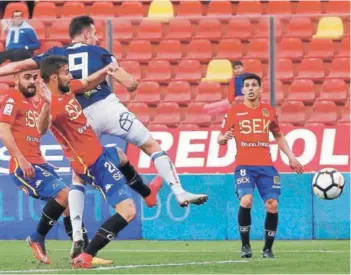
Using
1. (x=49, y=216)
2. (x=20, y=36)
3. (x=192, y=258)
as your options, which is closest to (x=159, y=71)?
(x=20, y=36)

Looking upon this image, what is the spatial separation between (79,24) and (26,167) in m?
1.43

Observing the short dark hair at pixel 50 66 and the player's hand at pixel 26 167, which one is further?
the player's hand at pixel 26 167

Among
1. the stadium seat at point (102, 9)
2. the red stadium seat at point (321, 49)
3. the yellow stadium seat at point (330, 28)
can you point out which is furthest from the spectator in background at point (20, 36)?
the yellow stadium seat at point (330, 28)

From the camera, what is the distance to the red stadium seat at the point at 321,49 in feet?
63.7

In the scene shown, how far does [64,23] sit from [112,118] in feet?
28.3

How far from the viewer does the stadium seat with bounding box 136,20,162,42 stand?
19.7 m

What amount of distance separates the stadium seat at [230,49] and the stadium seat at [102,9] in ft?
7.60

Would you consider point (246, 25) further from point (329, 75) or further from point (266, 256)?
point (266, 256)

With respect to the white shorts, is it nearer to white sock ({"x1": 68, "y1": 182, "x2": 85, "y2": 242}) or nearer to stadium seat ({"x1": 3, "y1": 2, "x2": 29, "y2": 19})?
white sock ({"x1": 68, "y1": 182, "x2": 85, "y2": 242})

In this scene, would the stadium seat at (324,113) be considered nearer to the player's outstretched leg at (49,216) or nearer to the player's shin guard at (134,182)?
the player's shin guard at (134,182)

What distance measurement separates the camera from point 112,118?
11844 mm

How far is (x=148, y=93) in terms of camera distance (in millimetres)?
19266

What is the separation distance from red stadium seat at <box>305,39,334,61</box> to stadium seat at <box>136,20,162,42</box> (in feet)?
7.68

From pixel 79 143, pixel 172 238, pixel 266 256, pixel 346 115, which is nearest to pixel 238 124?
pixel 266 256
